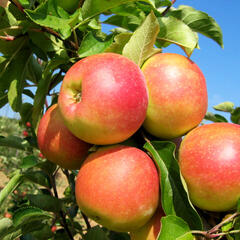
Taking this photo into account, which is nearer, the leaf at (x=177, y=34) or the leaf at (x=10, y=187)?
the leaf at (x=177, y=34)

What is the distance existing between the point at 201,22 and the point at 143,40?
353mm

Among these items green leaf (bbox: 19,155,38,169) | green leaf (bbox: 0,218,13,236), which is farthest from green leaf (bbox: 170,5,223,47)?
green leaf (bbox: 0,218,13,236)

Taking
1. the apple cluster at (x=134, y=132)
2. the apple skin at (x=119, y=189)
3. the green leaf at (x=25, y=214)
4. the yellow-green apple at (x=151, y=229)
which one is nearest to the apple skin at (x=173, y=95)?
the apple cluster at (x=134, y=132)

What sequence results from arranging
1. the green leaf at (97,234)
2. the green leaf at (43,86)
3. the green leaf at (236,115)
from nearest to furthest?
the green leaf at (43,86) → the green leaf at (97,234) → the green leaf at (236,115)

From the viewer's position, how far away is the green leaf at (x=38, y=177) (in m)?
1.30

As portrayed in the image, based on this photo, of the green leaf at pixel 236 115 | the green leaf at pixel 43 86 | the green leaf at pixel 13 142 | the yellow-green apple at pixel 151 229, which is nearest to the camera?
the yellow-green apple at pixel 151 229

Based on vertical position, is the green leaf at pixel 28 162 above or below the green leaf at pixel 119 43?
below

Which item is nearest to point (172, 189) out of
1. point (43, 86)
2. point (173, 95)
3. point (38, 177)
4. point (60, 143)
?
point (173, 95)

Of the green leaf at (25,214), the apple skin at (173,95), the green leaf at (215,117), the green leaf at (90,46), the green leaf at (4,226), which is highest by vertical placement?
the green leaf at (90,46)

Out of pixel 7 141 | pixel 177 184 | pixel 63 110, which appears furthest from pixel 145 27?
pixel 7 141

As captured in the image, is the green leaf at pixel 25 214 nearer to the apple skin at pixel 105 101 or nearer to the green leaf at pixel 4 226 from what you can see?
the green leaf at pixel 4 226

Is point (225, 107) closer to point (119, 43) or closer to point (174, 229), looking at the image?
point (119, 43)

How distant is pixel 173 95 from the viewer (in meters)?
0.85

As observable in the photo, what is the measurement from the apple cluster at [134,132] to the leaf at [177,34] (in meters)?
0.06
